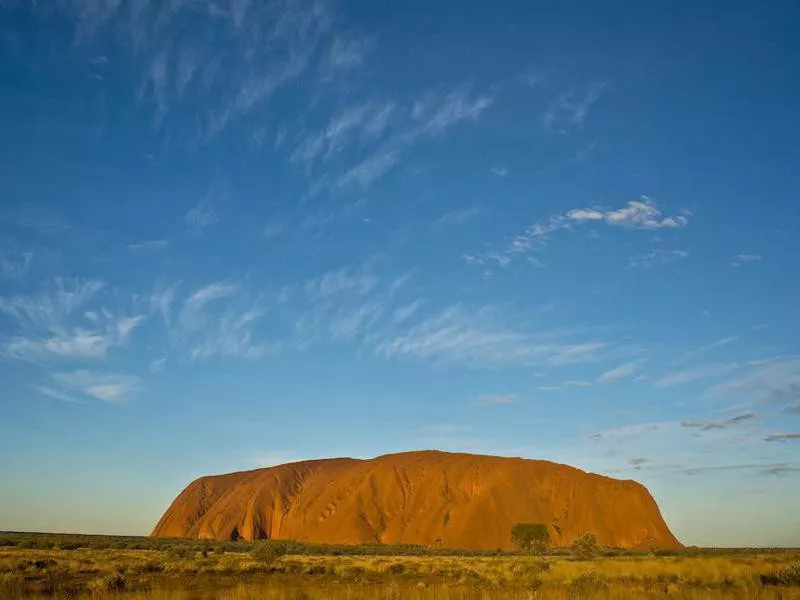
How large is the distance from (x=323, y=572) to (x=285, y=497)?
10888 cm

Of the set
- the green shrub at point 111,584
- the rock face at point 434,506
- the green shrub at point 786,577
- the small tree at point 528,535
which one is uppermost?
the rock face at point 434,506

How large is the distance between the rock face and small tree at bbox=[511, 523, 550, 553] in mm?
4811

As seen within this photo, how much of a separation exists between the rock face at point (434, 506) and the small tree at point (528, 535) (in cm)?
481

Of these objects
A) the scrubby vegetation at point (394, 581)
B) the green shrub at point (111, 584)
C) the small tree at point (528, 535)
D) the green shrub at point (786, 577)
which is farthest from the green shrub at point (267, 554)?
the small tree at point (528, 535)

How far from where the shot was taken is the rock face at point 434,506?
110500mm

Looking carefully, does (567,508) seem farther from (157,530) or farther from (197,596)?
(197,596)

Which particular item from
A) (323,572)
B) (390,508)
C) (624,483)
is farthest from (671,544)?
(323,572)

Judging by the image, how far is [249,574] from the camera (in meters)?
31.2

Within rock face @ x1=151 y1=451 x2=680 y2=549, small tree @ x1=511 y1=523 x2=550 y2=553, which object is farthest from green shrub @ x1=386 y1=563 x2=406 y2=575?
rock face @ x1=151 y1=451 x2=680 y2=549

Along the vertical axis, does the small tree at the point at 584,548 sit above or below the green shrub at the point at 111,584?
above

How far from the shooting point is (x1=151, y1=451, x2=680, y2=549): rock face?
363ft

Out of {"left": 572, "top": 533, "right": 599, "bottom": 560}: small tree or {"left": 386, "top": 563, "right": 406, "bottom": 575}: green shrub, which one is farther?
{"left": 572, "top": 533, "right": 599, "bottom": 560}: small tree

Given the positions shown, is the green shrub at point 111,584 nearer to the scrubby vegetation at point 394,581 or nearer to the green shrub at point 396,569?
the scrubby vegetation at point 394,581

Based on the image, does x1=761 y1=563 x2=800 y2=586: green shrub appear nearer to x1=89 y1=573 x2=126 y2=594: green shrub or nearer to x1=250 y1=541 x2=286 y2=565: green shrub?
x1=89 y1=573 x2=126 y2=594: green shrub
